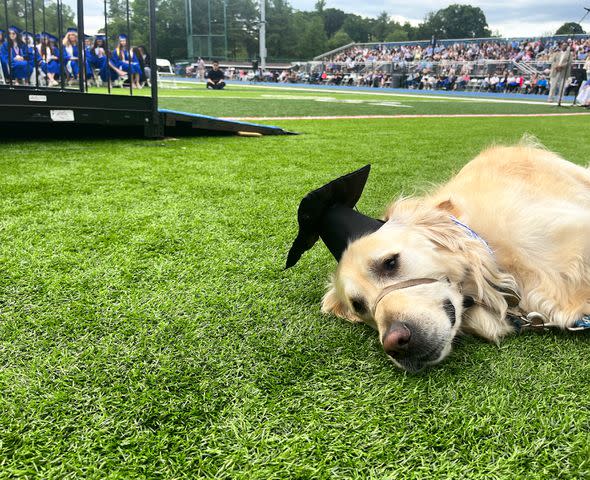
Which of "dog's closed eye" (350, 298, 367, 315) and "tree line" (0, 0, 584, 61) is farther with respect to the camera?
"tree line" (0, 0, 584, 61)

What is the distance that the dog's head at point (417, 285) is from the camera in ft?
5.24

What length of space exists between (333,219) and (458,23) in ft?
314

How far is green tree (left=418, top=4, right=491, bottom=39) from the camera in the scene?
82.8m

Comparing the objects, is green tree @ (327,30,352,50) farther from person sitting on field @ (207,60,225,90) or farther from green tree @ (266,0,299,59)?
person sitting on field @ (207,60,225,90)

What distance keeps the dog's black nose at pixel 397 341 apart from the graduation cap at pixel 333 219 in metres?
0.58

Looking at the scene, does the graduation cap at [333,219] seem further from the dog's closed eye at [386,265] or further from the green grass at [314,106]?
the green grass at [314,106]

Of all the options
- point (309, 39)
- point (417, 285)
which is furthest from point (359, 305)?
point (309, 39)

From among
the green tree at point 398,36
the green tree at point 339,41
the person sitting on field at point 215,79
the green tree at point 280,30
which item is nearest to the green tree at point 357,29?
the green tree at point 398,36

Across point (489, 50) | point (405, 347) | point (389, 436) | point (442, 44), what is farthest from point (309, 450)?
point (442, 44)

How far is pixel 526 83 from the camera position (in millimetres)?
29750

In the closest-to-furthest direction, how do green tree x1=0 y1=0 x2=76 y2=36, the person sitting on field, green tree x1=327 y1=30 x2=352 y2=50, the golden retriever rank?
the golden retriever < green tree x1=0 y1=0 x2=76 y2=36 < the person sitting on field < green tree x1=327 y1=30 x2=352 y2=50

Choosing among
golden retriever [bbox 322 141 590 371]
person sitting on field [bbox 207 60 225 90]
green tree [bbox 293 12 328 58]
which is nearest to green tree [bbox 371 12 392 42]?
green tree [bbox 293 12 328 58]

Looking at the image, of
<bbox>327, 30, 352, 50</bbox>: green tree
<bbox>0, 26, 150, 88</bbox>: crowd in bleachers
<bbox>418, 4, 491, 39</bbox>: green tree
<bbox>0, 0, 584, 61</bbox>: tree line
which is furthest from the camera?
<bbox>418, 4, 491, 39</bbox>: green tree

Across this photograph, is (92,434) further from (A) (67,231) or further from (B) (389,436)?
(A) (67,231)
